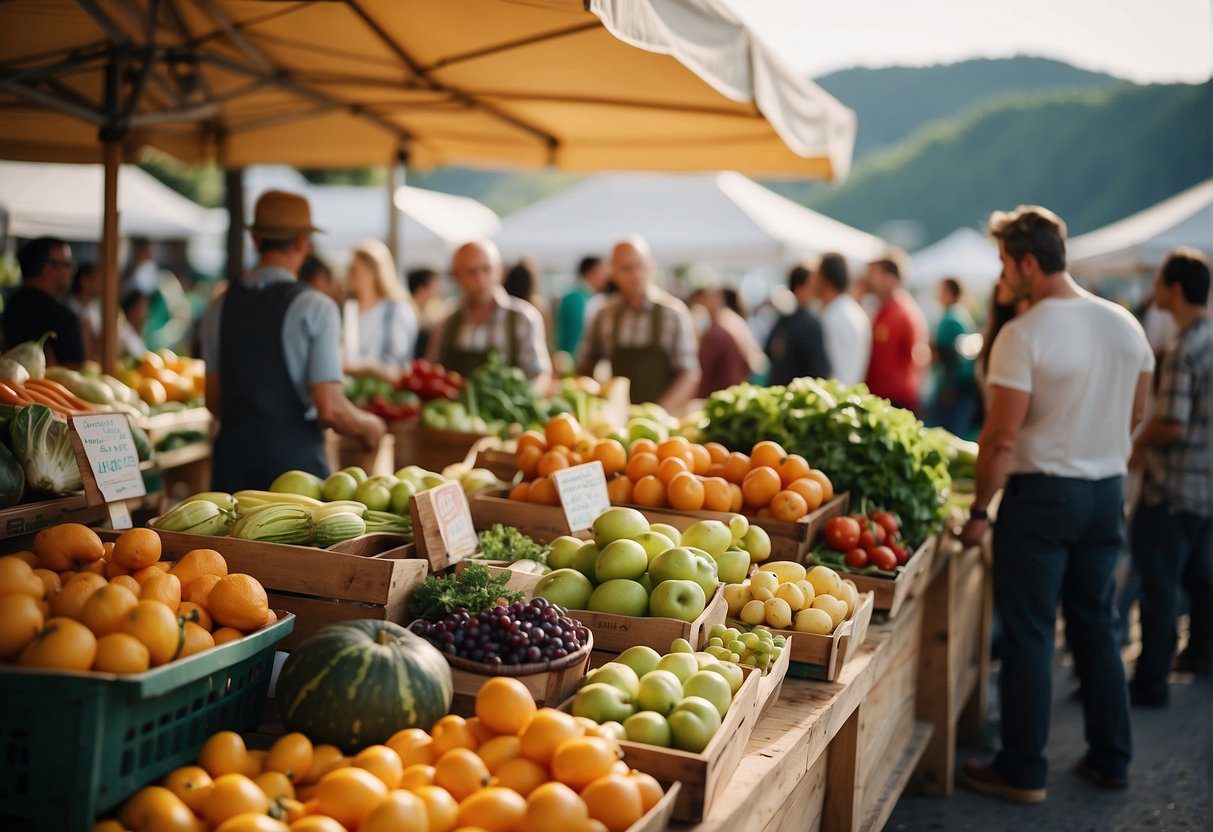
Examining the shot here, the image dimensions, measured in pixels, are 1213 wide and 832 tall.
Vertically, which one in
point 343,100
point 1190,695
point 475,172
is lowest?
point 1190,695

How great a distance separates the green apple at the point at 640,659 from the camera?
224 cm

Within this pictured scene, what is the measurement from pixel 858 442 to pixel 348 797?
2576 millimetres

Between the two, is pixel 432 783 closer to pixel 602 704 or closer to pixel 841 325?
pixel 602 704

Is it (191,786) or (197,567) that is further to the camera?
(197,567)

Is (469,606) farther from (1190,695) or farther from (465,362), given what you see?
(1190,695)

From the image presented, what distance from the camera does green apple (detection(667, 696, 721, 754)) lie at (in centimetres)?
196

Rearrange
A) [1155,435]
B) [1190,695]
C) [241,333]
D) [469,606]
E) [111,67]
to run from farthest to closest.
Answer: [1190,695], [1155,435], [111,67], [241,333], [469,606]

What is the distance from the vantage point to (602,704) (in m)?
2.05

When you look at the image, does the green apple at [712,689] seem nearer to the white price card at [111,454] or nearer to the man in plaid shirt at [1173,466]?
the white price card at [111,454]

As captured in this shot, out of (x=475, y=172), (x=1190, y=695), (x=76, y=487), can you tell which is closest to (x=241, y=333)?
(x=76, y=487)

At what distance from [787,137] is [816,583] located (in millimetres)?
2148

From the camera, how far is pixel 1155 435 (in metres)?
5.00

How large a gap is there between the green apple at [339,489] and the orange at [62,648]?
1.24 m

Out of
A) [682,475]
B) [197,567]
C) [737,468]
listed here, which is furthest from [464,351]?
[197,567]
